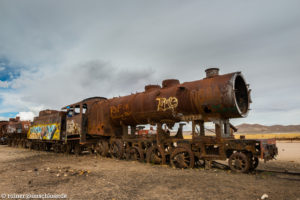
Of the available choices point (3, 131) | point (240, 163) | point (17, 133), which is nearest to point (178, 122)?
point (240, 163)

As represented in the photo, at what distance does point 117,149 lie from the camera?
12672mm

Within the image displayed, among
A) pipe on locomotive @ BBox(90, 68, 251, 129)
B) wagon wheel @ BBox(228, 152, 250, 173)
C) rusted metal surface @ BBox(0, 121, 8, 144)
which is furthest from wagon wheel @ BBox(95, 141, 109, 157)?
rusted metal surface @ BBox(0, 121, 8, 144)

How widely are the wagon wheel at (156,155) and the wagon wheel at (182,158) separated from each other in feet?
2.39

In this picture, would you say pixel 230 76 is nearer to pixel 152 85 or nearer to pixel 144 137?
pixel 152 85

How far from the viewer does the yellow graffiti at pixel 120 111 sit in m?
12.1

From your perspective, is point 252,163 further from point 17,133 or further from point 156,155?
point 17,133

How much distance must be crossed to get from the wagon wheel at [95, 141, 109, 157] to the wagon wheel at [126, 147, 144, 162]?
83.1 inches

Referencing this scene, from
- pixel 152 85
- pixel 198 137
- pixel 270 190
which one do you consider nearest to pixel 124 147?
pixel 152 85

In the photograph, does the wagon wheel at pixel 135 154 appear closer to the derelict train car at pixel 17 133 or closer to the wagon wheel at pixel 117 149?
the wagon wheel at pixel 117 149

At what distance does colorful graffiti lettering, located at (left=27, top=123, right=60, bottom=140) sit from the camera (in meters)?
17.3

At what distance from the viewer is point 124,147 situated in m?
12.6

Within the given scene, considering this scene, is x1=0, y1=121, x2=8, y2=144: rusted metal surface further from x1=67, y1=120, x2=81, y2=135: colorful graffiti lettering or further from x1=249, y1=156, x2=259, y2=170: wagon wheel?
x1=249, y1=156, x2=259, y2=170: wagon wheel

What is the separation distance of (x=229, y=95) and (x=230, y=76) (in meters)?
0.83

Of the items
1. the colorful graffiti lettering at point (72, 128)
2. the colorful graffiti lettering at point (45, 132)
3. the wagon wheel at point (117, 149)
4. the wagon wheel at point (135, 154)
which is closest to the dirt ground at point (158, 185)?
the wagon wheel at point (135, 154)
